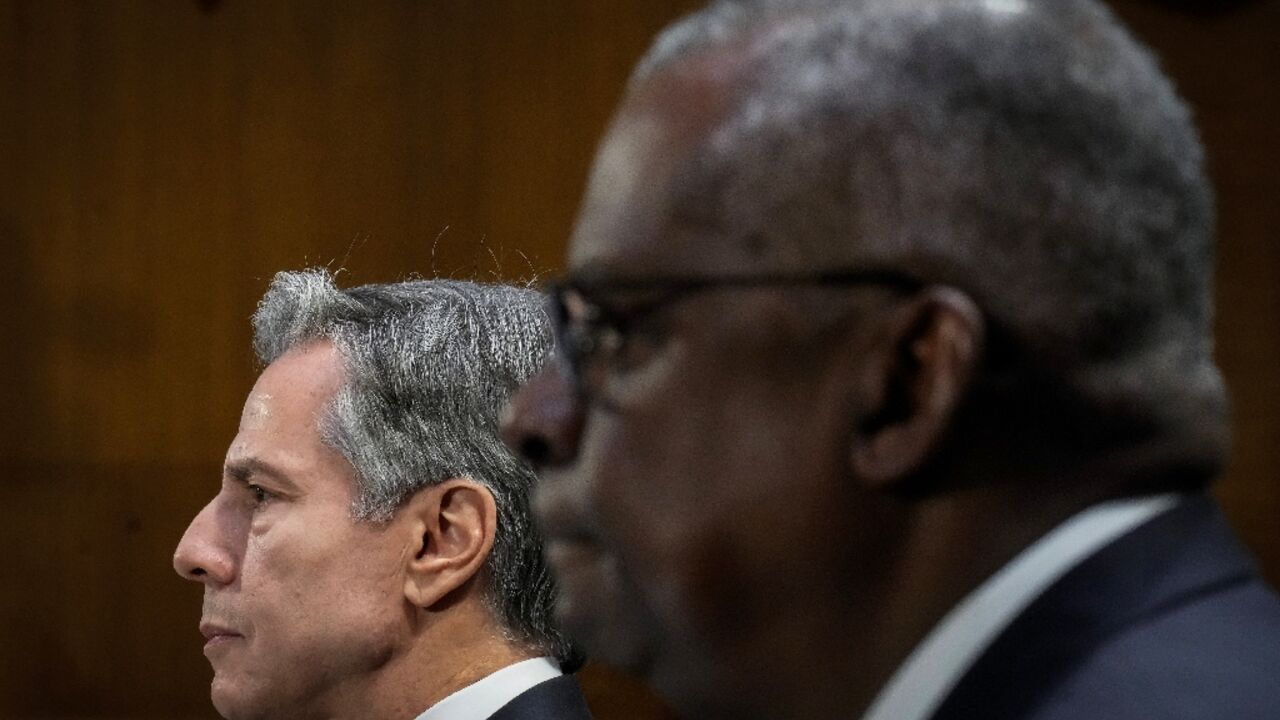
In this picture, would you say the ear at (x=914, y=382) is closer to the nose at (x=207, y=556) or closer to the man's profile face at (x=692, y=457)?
the man's profile face at (x=692, y=457)

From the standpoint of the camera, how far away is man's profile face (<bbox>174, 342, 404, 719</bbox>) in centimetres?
208

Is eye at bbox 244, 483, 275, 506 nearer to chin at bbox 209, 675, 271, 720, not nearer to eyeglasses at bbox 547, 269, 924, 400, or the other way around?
chin at bbox 209, 675, 271, 720

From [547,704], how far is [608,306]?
1.20m

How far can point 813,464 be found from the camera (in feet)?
3.14

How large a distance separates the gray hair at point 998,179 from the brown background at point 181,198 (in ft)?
9.51

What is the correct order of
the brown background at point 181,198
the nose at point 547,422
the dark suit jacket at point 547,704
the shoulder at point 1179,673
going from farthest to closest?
the brown background at point 181,198, the dark suit jacket at point 547,704, the nose at point 547,422, the shoulder at point 1179,673

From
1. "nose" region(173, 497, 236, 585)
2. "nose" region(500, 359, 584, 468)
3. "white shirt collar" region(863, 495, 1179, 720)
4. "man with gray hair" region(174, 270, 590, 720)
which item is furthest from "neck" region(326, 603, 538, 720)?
"white shirt collar" region(863, 495, 1179, 720)

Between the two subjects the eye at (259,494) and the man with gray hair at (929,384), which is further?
the eye at (259,494)

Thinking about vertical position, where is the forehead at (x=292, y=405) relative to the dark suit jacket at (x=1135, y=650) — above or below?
Result: below

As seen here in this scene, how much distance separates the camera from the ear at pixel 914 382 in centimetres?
92

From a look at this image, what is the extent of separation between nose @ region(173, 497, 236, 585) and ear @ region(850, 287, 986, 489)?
4.65 feet

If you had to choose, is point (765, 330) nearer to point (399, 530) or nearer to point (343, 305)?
point (399, 530)

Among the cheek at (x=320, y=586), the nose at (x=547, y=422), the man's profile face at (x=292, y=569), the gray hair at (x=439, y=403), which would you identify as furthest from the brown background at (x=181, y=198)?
the nose at (x=547, y=422)

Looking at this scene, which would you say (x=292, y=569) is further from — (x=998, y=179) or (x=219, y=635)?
(x=998, y=179)
